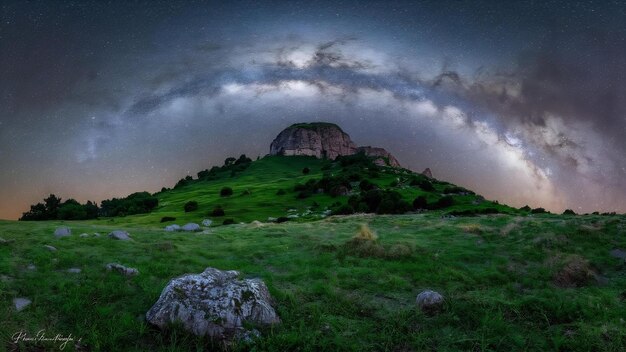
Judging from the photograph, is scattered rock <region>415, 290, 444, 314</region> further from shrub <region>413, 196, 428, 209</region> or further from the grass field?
shrub <region>413, 196, 428, 209</region>

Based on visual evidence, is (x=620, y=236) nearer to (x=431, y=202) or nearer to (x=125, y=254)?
(x=125, y=254)

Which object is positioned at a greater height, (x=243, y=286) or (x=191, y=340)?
(x=243, y=286)

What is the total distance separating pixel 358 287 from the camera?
43.8ft

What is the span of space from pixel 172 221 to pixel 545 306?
5282 cm

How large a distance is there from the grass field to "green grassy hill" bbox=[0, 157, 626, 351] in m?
0.04

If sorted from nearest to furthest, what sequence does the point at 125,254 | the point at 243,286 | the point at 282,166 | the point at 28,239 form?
the point at 243,286
the point at 125,254
the point at 28,239
the point at 282,166

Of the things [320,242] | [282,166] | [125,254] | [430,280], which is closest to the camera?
[430,280]

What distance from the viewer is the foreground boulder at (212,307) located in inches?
386

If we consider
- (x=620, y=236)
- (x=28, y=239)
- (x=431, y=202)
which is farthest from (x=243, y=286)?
(x=431, y=202)

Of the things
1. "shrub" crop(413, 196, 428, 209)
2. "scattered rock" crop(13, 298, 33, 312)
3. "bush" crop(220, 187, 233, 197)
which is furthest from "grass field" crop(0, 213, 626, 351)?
"bush" crop(220, 187, 233, 197)

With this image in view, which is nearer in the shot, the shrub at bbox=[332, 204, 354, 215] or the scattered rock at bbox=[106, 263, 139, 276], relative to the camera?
the scattered rock at bbox=[106, 263, 139, 276]

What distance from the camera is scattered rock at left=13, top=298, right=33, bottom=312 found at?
10.1 metres

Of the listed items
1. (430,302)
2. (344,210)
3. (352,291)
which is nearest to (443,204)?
(344,210)

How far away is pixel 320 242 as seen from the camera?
19.7m
